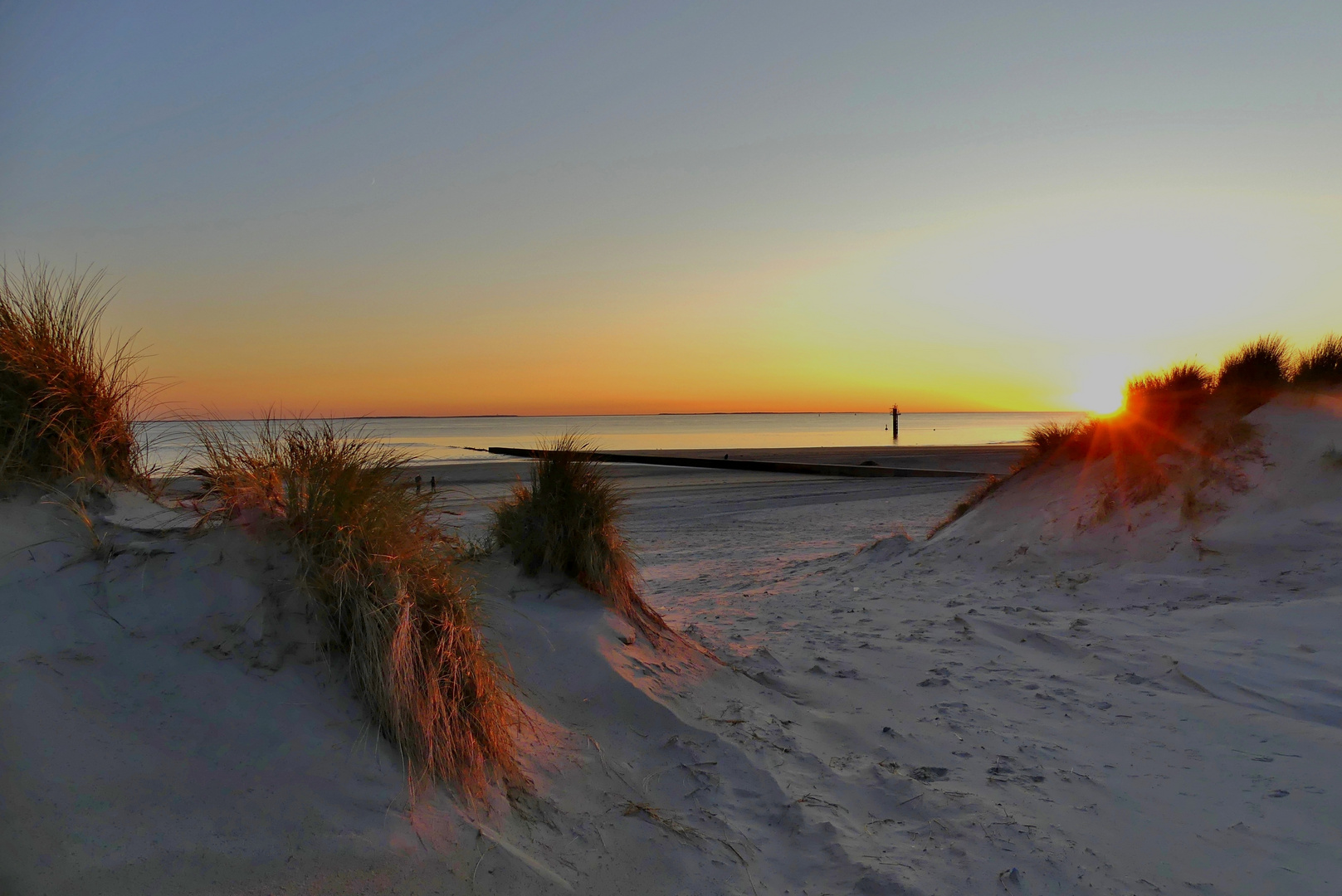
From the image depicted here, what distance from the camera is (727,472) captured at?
23.8m

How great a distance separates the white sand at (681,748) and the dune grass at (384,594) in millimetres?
115

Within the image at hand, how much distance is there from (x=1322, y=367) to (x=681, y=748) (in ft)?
28.6

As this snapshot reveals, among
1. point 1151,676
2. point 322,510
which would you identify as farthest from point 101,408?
point 1151,676

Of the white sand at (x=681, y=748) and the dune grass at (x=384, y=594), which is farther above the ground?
the dune grass at (x=384, y=594)

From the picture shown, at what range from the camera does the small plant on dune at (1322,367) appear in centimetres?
802

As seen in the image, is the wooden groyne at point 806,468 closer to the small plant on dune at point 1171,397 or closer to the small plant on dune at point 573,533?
the small plant on dune at point 1171,397

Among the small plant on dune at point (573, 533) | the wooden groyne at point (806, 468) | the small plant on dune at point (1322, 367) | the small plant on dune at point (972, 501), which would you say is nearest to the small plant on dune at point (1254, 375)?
the small plant on dune at point (1322, 367)

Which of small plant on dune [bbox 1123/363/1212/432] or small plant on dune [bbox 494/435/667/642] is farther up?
small plant on dune [bbox 1123/363/1212/432]

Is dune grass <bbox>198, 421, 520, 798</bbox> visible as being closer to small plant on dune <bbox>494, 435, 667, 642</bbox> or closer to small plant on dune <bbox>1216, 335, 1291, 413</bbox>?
small plant on dune <bbox>494, 435, 667, 642</bbox>

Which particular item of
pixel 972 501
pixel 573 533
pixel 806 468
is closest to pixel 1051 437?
pixel 972 501

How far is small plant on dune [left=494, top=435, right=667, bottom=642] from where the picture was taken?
4832 millimetres

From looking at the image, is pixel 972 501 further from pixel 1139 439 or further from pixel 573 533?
pixel 573 533

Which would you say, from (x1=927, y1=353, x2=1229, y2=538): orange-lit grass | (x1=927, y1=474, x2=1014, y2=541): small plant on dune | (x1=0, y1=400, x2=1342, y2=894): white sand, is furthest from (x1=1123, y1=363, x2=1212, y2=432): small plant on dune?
(x1=0, y1=400, x2=1342, y2=894): white sand

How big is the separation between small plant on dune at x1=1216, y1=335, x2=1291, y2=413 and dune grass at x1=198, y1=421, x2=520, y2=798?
8668 mm
